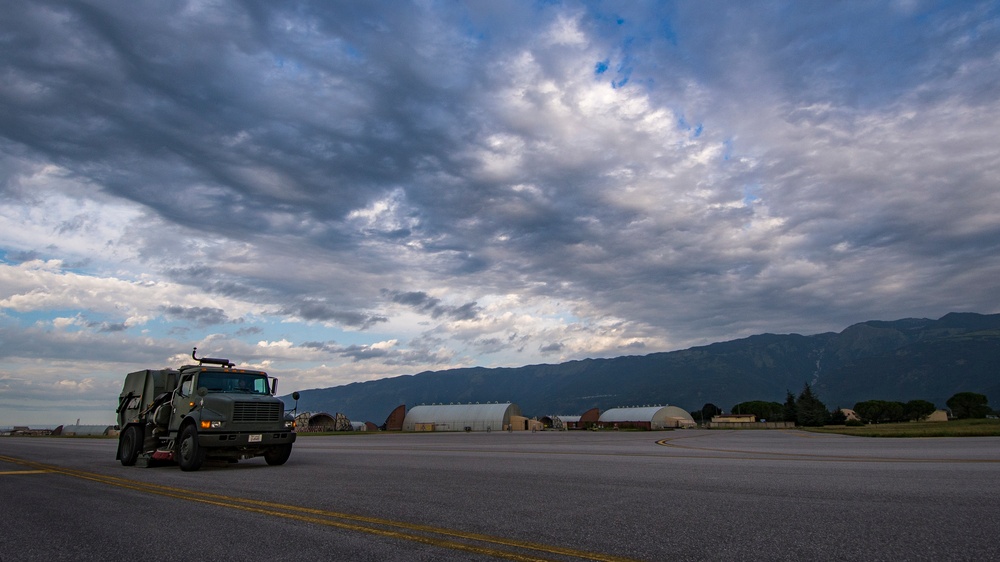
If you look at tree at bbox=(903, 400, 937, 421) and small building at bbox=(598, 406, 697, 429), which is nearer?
small building at bbox=(598, 406, 697, 429)

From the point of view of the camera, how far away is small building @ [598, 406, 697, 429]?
112m

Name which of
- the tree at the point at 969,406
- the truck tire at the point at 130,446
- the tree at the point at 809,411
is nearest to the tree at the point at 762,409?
the tree at the point at 809,411

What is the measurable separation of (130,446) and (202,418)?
515 cm

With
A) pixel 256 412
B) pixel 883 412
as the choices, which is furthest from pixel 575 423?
pixel 256 412

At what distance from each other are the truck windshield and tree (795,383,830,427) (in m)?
139

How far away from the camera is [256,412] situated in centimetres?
1603

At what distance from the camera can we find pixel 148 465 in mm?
17250

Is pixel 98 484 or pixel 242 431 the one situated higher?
pixel 242 431

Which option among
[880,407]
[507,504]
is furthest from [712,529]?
[880,407]

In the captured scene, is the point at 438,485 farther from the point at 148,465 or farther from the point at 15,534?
the point at 148,465

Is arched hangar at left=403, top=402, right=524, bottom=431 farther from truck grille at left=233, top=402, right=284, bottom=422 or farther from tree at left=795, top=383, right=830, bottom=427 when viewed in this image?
truck grille at left=233, top=402, right=284, bottom=422

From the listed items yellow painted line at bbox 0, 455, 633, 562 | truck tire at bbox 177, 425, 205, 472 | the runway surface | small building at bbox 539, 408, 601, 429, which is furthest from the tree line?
yellow painted line at bbox 0, 455, 633, 562

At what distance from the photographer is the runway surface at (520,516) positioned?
19.3 feet

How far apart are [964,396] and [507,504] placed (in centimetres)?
19757
